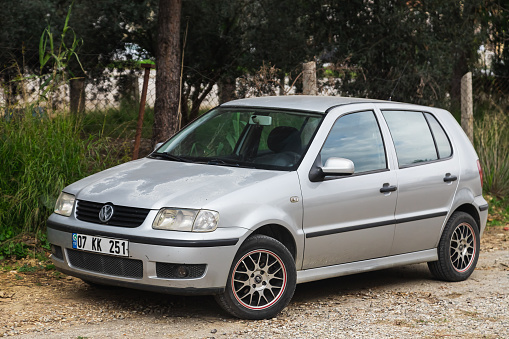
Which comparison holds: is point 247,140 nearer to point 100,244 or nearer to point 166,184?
point 166,184

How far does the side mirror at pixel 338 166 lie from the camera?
6133 mm

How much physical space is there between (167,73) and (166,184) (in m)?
5.13

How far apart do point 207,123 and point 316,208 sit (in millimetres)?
→ 1509

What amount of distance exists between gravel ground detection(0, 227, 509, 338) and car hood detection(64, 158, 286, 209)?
88cm

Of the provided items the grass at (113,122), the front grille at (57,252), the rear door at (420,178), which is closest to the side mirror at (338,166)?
the rear door at (420,178)

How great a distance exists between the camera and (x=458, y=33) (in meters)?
14.1

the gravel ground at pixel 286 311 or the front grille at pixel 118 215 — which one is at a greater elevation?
the front grille at pixel 118 215

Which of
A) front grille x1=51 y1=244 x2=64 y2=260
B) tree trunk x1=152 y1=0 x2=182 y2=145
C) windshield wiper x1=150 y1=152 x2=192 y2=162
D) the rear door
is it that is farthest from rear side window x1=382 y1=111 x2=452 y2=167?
tree trunk x1=152 y1=0 x2=182 y2=145

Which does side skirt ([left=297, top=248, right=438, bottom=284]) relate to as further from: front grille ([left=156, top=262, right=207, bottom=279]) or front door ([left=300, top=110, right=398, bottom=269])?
front grille ([left=156, top=262, right=207, bottom=279])

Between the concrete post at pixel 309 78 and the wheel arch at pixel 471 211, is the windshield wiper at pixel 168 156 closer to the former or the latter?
the wheel arch at pixel 471 211

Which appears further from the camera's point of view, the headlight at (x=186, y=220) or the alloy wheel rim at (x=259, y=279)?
the alloy wheel rim at (x=259, y=279)

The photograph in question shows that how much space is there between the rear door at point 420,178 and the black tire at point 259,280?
4.51 feet

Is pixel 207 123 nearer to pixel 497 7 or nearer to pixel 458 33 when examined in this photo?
pixel 458 33

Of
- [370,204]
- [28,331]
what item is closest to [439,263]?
[370,204]
